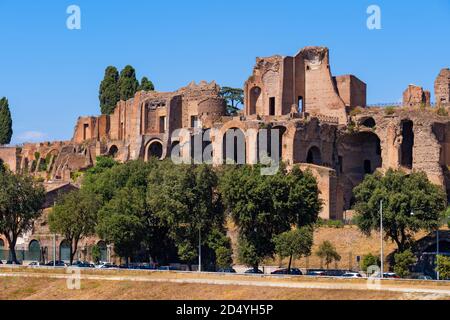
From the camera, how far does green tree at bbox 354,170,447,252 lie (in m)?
72.9

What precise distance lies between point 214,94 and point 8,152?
32583 mm

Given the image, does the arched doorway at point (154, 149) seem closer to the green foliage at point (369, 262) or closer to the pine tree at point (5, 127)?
the pine tree at point (5, 127)

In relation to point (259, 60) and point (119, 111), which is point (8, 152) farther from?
point (259, 60)

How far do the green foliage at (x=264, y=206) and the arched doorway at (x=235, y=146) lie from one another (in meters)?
18.7

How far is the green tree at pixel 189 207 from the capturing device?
77.6 m

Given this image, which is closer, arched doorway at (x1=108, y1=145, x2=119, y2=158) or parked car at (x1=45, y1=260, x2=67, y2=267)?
parked car at (x1=45, y1=260, x2=67, y2=267)

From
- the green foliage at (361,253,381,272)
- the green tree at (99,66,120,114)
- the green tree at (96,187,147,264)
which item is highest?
the green tree at (99,66,120,114)

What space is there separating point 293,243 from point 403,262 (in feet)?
22.6

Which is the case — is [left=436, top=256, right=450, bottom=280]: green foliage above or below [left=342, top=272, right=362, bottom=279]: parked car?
above

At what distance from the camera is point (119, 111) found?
4688 inches

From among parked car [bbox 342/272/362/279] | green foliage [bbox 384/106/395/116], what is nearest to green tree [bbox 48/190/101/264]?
parked car [bbox 342/272/362/279]

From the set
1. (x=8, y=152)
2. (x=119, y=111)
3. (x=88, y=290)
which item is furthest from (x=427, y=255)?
(x=8, y=152)

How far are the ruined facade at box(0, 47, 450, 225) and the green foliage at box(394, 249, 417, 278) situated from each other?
18.2 meters

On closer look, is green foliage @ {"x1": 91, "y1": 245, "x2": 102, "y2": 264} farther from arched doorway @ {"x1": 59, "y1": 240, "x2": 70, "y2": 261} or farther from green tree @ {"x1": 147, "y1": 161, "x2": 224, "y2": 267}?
green tree @ {"x1": 147, "y1": 161, "x2": 224, "y2": 267}
